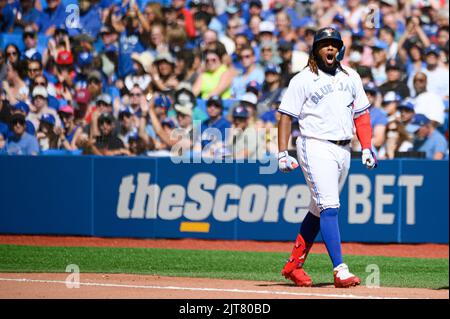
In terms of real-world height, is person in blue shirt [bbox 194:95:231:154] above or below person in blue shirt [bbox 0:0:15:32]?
below

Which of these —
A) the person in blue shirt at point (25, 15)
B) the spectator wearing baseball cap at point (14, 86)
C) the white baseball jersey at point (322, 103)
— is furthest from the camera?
the person in blue shirt at point (25, 15)

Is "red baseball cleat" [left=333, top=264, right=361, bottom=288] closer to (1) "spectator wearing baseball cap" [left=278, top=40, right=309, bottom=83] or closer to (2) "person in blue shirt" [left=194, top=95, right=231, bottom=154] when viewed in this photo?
(2) "person in blue shirt" [left=194, top=95, right=231, bottom=154]

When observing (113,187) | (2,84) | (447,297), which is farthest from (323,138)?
(2,84)

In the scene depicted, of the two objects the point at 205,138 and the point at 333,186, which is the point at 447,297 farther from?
the point at 205,138

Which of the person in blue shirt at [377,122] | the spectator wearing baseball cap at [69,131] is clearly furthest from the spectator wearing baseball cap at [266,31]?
the spectator wearing baseball cap at [69,131]

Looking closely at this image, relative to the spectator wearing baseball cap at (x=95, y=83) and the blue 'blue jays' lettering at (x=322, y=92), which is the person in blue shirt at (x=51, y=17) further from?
the blue 'blue jays' lettering at (x=322, y=92)

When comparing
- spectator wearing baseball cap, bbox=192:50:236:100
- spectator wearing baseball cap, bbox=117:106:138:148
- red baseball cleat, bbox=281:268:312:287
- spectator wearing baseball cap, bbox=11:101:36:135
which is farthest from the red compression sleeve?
spectator wearing baseball cap, bbox=11:101:36:135

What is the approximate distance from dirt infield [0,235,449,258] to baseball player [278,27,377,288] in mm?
4277

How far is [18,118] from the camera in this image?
539 inches

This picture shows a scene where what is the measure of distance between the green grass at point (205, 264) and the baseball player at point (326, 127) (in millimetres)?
1077

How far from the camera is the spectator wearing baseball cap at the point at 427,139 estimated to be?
41.7 ft

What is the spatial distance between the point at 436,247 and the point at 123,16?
18.8 ft

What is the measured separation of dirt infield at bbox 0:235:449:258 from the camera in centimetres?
1205

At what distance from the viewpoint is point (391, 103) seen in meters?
13.1
